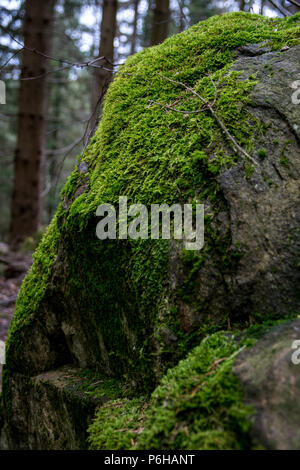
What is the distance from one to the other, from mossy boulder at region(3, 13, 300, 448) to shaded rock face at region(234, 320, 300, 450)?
0.24 m

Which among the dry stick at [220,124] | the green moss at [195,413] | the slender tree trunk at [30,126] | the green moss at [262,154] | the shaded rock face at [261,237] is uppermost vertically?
the slender tree trunk at [30,126]

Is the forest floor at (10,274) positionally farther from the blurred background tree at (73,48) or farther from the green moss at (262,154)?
the green moss at (262,154)

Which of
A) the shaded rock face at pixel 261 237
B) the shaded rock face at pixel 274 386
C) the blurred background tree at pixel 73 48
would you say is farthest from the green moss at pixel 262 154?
the blurred background tree at pixel 73 48

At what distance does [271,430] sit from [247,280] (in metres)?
0.72

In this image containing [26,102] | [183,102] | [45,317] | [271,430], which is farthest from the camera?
[26,102]

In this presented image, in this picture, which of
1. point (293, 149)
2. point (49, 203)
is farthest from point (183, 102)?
point (49, 203)

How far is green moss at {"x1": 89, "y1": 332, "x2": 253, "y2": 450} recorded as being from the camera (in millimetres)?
1253

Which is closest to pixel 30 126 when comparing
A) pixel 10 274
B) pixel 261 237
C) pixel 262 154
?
pixel 10 274

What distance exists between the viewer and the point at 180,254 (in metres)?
1.80

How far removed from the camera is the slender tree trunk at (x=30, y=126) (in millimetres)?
8539

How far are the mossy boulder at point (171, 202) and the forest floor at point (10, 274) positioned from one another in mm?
3552

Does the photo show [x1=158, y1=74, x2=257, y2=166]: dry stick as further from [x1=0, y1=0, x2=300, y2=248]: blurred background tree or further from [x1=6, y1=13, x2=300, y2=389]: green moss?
[x1=0, y1=0, x2=300, y2=248]: blurred background tree

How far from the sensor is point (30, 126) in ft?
28.6

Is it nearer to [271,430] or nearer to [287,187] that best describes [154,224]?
[287,187]
